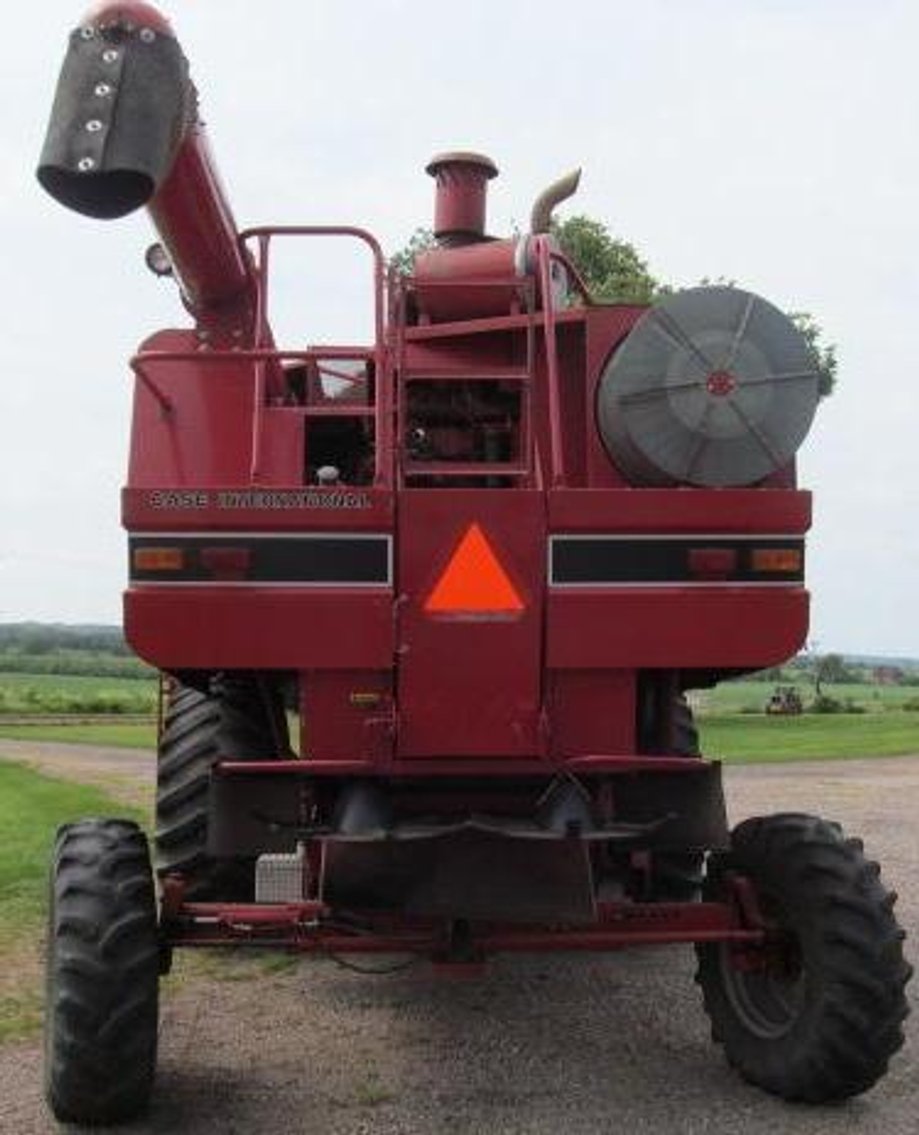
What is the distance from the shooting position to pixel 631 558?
5414mm

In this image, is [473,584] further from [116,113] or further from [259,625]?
[116,113]

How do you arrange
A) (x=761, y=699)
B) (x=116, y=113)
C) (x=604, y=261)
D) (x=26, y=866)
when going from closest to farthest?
1. (x=116, y=113)
2. (x=26, y=866)
3. (x=604, y=261)
4. (x=761, y=699)

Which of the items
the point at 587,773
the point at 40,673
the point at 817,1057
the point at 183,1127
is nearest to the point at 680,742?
the point at 587,773

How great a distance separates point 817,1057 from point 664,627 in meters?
1.54

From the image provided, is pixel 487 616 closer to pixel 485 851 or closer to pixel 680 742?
pixel 485 851

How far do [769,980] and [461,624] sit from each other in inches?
70.0

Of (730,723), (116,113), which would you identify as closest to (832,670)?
(730,723)

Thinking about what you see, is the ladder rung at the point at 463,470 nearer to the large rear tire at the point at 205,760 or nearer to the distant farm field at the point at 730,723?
the large rear tire at the point at 205,760

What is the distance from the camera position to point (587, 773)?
560 centimetres

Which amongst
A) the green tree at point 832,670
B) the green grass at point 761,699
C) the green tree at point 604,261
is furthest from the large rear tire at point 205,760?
the green tree at point 832,670

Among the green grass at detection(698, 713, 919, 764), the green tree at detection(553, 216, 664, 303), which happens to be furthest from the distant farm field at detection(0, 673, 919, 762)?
the green tree at detection(553, 216, 664, 303)

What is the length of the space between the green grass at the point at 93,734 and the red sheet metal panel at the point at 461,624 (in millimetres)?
21207

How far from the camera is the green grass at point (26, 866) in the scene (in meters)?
6.95

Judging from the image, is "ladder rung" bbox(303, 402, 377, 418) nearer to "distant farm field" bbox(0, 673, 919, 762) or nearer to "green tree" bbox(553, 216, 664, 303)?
"distant farm field" bbox(0, 673, 919, 762)
